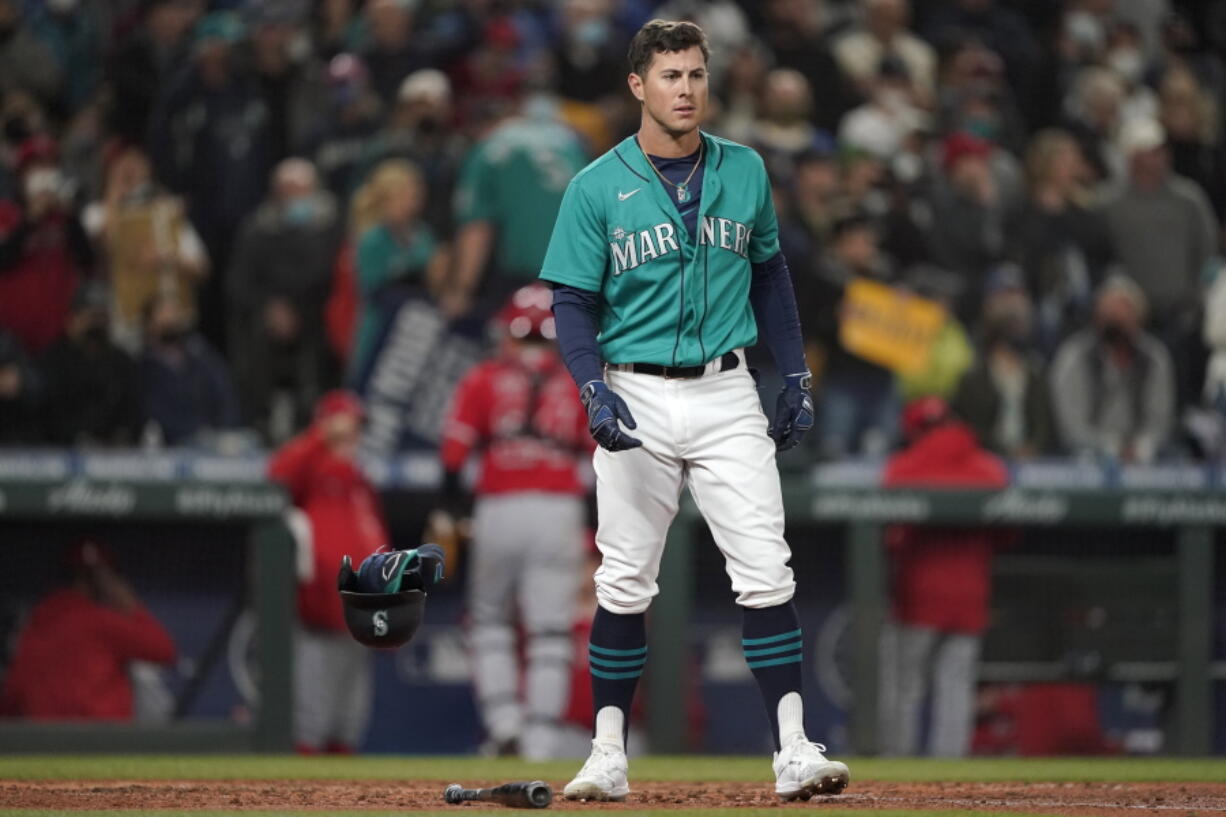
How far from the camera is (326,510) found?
26.4ft

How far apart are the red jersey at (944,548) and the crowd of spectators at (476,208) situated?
54 centimetres

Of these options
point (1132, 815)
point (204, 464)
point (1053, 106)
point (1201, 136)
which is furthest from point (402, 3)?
point (1132, 815)

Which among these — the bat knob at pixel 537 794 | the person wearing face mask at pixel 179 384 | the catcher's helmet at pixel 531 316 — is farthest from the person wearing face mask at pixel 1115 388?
the bat knob at pixel 537 794

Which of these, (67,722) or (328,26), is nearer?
(67,722)

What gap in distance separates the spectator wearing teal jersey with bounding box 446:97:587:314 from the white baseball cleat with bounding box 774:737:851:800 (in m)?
4.94

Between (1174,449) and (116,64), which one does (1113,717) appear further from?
(116,64)

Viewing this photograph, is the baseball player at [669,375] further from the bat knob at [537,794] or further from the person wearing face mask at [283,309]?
the person wearing face mask at [283,309]

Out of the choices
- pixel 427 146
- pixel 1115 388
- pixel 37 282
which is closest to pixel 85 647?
pixel 37 282

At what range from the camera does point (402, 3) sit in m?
9.59

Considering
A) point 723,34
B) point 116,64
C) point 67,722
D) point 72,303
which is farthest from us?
point 723,34

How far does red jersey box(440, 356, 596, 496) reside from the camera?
Result: 7.71 m

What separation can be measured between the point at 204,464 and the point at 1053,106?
5465 mm

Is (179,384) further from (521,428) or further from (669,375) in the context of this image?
(669,375)

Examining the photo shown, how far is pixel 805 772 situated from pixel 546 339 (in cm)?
401
